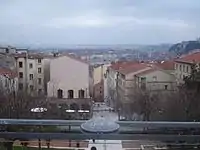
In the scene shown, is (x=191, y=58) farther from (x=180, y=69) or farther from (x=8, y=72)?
(x=8, y=72)

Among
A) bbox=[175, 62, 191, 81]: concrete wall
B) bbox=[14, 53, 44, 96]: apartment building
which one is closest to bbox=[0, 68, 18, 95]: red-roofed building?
bbox=[14, 53, 44, 96]: apartment building

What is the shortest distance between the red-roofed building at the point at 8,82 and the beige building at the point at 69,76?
3.03ft

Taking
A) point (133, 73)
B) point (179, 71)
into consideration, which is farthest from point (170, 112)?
point (133, 73)

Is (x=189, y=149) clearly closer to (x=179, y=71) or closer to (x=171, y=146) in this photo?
(x=171, y=146)

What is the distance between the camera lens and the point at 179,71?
838 cm

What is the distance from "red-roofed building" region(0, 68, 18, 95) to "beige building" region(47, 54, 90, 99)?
92 centimetres

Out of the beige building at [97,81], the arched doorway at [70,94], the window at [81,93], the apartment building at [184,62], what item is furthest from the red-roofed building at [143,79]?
the arched doorway at [70,94]

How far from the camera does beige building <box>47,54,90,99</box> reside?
871cm

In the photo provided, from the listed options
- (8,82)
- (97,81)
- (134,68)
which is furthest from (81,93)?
(8,82)

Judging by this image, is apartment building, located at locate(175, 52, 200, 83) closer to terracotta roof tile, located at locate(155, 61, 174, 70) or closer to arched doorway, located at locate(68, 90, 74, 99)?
terracotta roof tile, located at locate(155, 61, 174, 70)

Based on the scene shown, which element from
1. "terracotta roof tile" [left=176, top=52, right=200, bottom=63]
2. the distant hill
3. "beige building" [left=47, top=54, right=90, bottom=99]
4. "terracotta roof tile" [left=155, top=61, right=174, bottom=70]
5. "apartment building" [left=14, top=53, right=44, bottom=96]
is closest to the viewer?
the distant hill

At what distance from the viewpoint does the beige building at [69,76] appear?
8711 millimetres

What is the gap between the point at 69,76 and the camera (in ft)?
31.7

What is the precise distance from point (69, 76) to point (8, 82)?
2.54 m
